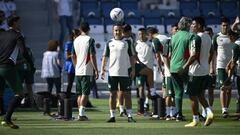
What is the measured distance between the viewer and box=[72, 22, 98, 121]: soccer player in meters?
20.4

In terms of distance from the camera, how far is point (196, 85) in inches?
712

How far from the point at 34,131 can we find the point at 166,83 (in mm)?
4537

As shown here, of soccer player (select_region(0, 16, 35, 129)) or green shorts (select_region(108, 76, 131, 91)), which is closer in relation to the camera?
soccer player (select_region(0, 16, 35, 129))

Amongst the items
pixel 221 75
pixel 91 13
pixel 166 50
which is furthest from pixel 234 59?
pixel 91 13

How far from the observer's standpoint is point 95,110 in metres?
24.0

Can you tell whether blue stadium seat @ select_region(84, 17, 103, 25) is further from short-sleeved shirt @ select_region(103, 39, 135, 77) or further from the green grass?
short-sleeved shirt @ select_region(103, 39, 135, 77)

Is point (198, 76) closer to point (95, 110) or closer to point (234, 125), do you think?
point (234, 125)

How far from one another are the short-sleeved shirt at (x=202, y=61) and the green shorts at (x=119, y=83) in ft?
6.90

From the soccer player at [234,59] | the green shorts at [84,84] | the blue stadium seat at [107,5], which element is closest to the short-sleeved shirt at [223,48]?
the soccer player at [234,59]

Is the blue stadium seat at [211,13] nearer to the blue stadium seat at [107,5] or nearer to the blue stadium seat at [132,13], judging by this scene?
the blue stadium seat at [132,13]

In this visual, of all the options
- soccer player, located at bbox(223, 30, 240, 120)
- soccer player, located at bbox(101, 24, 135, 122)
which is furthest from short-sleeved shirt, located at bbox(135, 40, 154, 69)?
soccer player, located at bbox(101, 24, 135, 122)

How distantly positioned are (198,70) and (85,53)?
3.34 m

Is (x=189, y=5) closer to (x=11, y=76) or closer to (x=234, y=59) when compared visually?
(x=234, y=59)

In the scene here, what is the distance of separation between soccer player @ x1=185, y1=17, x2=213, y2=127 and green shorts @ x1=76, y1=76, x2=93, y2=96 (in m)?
2.95
